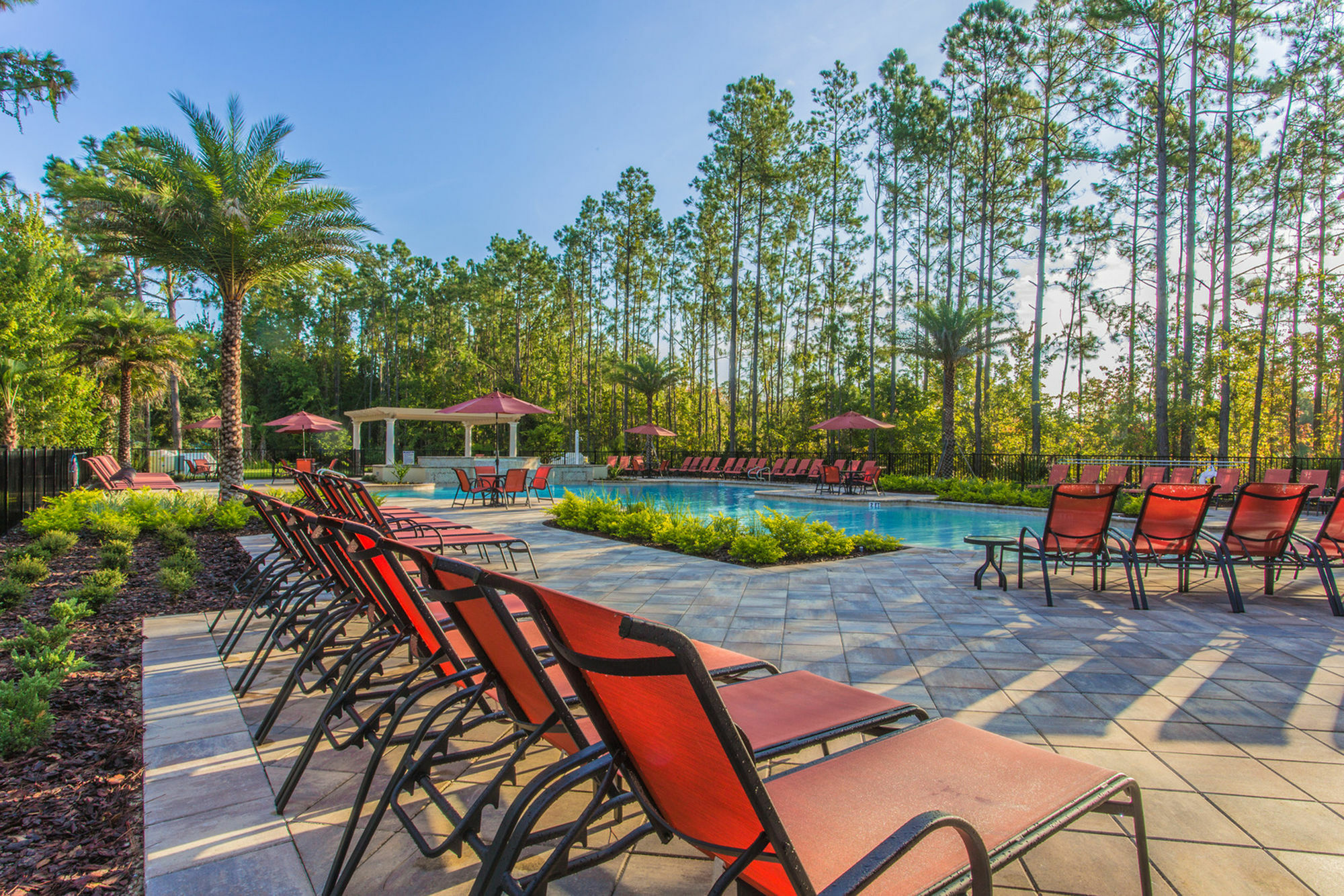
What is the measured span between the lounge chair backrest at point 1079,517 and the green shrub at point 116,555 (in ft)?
22.9

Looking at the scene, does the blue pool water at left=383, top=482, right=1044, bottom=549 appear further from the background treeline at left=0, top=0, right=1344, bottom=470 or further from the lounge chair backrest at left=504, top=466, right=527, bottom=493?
the background treeline at left=0, top=0, right=1344, bottom=470

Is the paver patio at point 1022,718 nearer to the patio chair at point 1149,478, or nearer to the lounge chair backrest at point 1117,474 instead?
the patio chair at point 1149,478

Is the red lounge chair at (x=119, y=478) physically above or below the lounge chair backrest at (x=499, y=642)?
below

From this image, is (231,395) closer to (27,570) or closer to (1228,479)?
(27,570)

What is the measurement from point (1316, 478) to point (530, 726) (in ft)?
53.4

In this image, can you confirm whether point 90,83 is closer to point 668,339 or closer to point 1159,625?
point 1159,625

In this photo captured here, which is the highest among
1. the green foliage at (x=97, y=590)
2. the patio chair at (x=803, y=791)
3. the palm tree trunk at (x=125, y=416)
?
the palm tree trunk at (x=125, y=416)

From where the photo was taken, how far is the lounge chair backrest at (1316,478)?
1155cm

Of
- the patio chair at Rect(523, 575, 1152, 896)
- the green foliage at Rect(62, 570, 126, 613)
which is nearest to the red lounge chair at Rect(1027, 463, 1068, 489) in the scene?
the patio chair at Rect(523, 575, 1152, 896)

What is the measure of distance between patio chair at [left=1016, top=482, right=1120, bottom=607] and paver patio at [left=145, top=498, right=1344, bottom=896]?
29 centimetres

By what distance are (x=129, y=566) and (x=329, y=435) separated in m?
29.0

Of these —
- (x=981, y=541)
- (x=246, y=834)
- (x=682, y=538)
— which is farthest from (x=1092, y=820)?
(x=682, y=538)

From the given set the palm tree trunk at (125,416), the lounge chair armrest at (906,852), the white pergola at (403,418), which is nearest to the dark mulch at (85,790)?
the lounge chair armrest at (906,852)

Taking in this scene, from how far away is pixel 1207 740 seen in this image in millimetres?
2266
